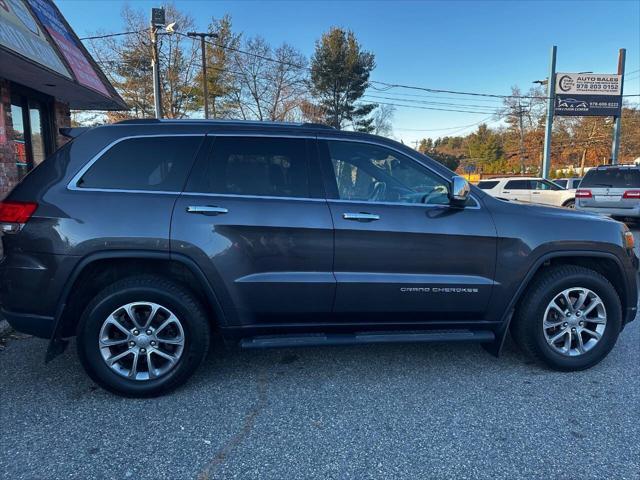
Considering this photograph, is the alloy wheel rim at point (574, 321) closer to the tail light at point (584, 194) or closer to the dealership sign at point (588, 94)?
the tail light at point (584, 194)

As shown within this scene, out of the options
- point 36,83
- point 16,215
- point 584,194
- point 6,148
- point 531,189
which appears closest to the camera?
point 16,215

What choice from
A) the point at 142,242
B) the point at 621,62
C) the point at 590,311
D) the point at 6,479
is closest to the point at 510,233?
the point at 590,311

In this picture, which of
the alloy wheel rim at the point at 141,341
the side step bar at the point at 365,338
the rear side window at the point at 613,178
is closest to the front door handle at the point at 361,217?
the side step bar at the point at 365,338

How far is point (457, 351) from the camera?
148 inches

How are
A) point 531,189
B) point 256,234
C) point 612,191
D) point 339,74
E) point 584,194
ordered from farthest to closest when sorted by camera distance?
point 339,74
point 531,189
point 584,194
point 612,191
point 256,234

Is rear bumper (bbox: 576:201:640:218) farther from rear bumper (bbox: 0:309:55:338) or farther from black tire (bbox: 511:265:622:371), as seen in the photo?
rear bumper (bbox: 0:309:55:338)

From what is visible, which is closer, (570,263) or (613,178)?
(570,263)

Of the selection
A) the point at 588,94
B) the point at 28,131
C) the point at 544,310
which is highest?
the point at 588,94

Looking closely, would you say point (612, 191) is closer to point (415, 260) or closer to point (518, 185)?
point (518, 185)

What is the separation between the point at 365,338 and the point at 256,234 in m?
1.11

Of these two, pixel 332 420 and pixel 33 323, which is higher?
pixel 33 323

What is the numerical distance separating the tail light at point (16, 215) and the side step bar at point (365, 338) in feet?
5.49

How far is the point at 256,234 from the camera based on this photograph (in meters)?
2.94

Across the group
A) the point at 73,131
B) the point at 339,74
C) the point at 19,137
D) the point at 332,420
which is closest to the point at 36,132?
the point at 19,137
